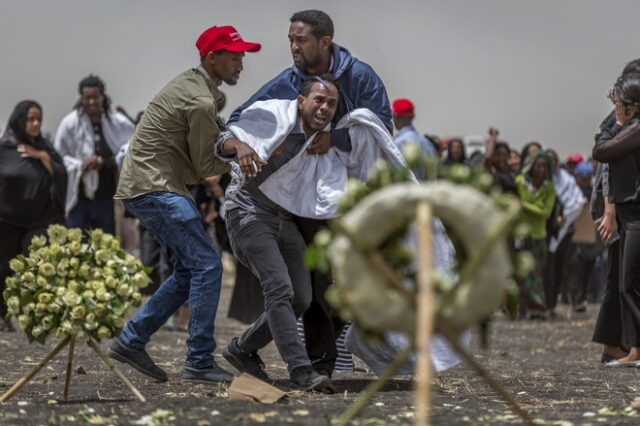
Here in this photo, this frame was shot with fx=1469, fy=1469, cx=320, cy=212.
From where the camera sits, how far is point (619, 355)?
35.8 ft

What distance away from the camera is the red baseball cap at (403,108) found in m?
15.8

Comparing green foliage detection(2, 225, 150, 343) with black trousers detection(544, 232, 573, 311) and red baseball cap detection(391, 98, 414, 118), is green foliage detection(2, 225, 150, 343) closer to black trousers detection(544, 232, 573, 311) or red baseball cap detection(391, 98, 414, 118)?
red baseball cap detection(391, 98, 414, 118)

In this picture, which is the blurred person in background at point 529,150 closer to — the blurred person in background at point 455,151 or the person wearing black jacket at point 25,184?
the blurred person in background at point 455,151

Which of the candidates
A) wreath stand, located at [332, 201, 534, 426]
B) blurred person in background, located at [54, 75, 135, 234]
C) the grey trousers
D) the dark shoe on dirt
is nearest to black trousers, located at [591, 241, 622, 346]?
the dark shoe on dirt

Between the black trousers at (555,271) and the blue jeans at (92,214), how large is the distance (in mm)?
5674

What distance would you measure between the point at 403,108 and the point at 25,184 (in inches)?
174

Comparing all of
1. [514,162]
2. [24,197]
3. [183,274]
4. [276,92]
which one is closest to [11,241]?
[24,197]

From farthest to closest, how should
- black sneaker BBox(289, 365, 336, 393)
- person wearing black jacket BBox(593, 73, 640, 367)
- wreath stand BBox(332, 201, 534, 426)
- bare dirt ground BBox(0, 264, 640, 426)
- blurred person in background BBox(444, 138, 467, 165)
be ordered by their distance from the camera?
1. blurred person in background BBox(444, 138, 467, 165)
2. person wearing black jacket BBox(593, 73, 640, 367)
3. black sneaker BBox(289, 365, 336, 393)
4. bare dirt ground BBox(0, 264, 640, 426)
5. wreath stand BBox(332, 201, 534, 426)

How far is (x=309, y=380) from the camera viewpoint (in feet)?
26.0

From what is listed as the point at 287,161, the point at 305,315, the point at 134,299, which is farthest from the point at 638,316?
the point at 134,299

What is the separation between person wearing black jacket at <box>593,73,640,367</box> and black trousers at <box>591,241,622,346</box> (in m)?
0.38

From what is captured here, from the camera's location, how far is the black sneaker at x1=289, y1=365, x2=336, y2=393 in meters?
7.89

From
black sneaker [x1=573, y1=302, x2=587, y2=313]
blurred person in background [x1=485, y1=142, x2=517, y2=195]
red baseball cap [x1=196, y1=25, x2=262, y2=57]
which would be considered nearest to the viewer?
red baseball cap [x1=196, y1=25, x2=262, y2=57]

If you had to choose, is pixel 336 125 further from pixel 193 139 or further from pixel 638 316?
pixel 638 316
